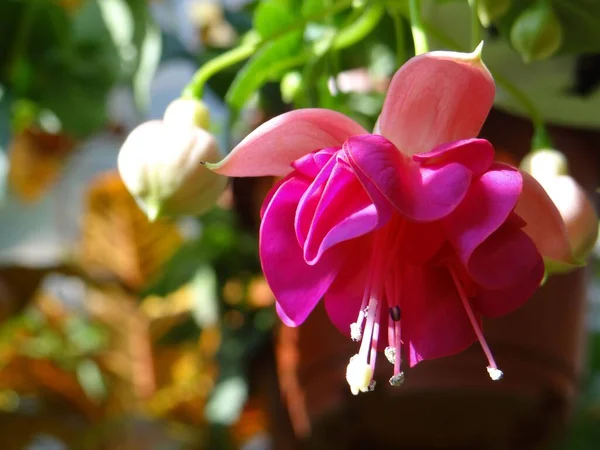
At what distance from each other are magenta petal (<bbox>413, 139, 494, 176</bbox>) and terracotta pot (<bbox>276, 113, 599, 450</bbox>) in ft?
0.95

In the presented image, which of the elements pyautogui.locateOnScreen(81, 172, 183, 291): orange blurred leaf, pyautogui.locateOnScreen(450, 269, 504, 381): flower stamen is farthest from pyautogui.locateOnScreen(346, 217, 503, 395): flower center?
pyautogui.locateOnScreen(81, 172, 183, 291): orange blurred leaf

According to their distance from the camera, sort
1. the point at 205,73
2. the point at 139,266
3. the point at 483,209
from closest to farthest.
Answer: the point at 483,209, the point at 205,73, the point at 139,266

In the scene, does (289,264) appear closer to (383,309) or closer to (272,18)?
(383,309)

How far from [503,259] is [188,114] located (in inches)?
6.3

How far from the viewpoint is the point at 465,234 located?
27 centimetres

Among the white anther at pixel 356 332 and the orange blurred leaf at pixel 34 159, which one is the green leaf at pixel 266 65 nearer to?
the white anther at pixel 356 332

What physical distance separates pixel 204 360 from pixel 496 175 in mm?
752

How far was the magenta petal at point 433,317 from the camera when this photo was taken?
293mm

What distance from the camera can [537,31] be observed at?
36 centimetres

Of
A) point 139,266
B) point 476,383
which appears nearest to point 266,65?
point 476,383

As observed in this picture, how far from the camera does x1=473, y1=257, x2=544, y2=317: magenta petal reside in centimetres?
28

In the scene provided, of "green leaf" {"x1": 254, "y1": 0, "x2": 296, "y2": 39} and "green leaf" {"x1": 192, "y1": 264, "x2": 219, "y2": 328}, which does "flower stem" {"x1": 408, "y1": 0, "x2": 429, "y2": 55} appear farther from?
"green leaf" {"x1": 192, "y1": 264, "x2": 219, "y2": 328}

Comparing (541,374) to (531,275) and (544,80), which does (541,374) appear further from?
(531,275)

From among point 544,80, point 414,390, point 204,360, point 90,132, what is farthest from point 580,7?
point 204,360
